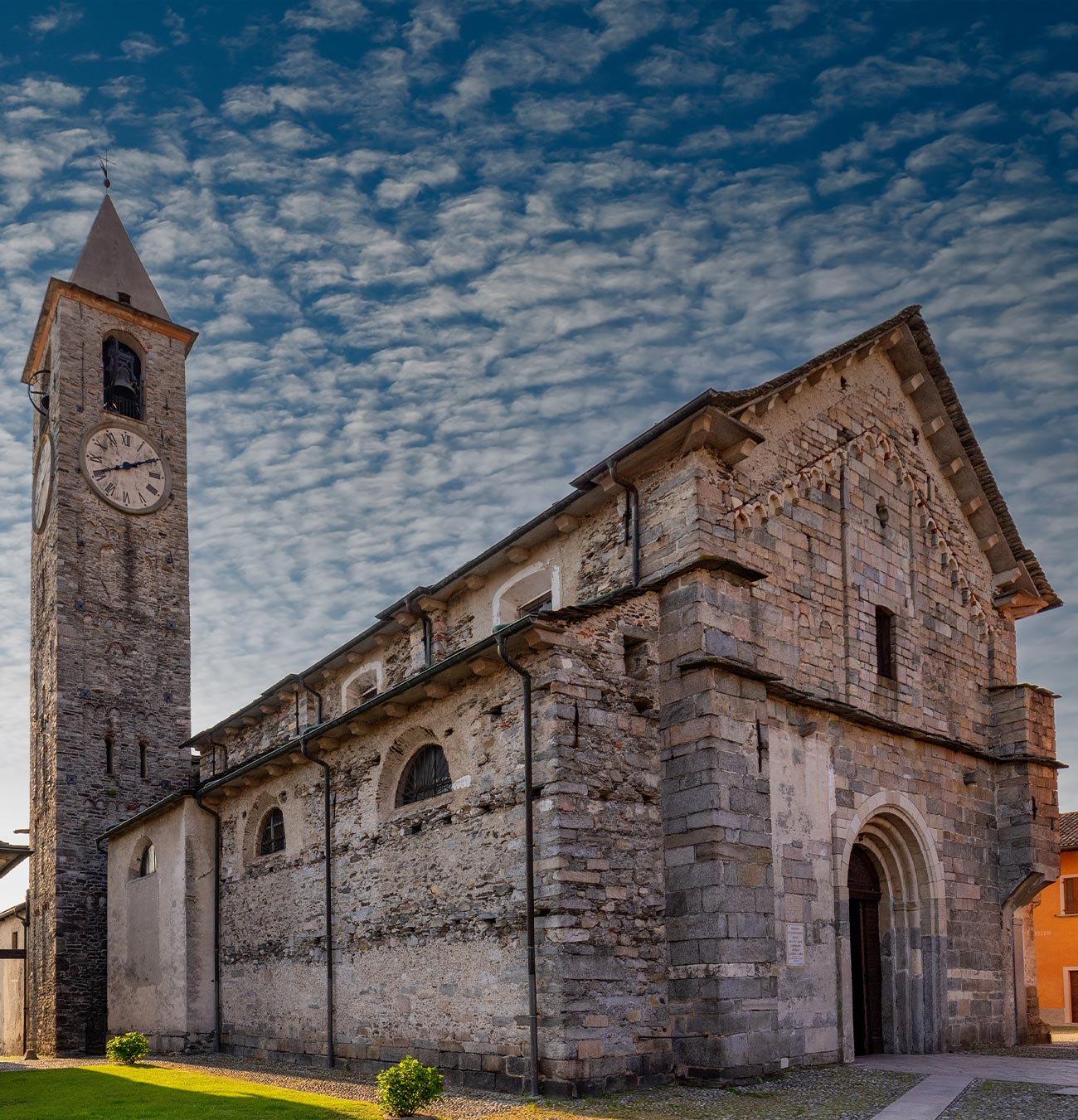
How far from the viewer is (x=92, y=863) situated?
87.3 ft

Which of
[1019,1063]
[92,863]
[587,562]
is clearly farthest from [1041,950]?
[92,863]

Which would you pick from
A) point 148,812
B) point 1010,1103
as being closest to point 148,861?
point 148,812

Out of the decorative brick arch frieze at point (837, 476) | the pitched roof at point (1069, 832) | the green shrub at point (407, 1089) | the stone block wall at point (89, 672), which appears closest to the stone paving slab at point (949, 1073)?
the green shrub at point (407, 1089)

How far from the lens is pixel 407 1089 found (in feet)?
36.4

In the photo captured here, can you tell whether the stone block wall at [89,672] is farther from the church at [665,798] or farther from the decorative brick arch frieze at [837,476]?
the decorative brick arch frieze at [837,476]

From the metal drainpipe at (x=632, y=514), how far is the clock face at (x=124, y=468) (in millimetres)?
18359

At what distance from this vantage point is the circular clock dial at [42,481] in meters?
29.6

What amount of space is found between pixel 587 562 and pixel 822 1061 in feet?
23.7

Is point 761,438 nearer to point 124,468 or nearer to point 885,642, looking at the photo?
point 885,642

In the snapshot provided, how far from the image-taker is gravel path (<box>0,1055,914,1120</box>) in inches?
429

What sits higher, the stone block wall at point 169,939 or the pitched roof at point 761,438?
the pitched roof at point 761,438

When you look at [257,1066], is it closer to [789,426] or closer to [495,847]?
[495,847]

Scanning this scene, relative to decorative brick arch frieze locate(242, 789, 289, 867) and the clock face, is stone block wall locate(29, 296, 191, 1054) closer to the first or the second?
the clock face

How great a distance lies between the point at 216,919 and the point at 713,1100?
12.6 m
